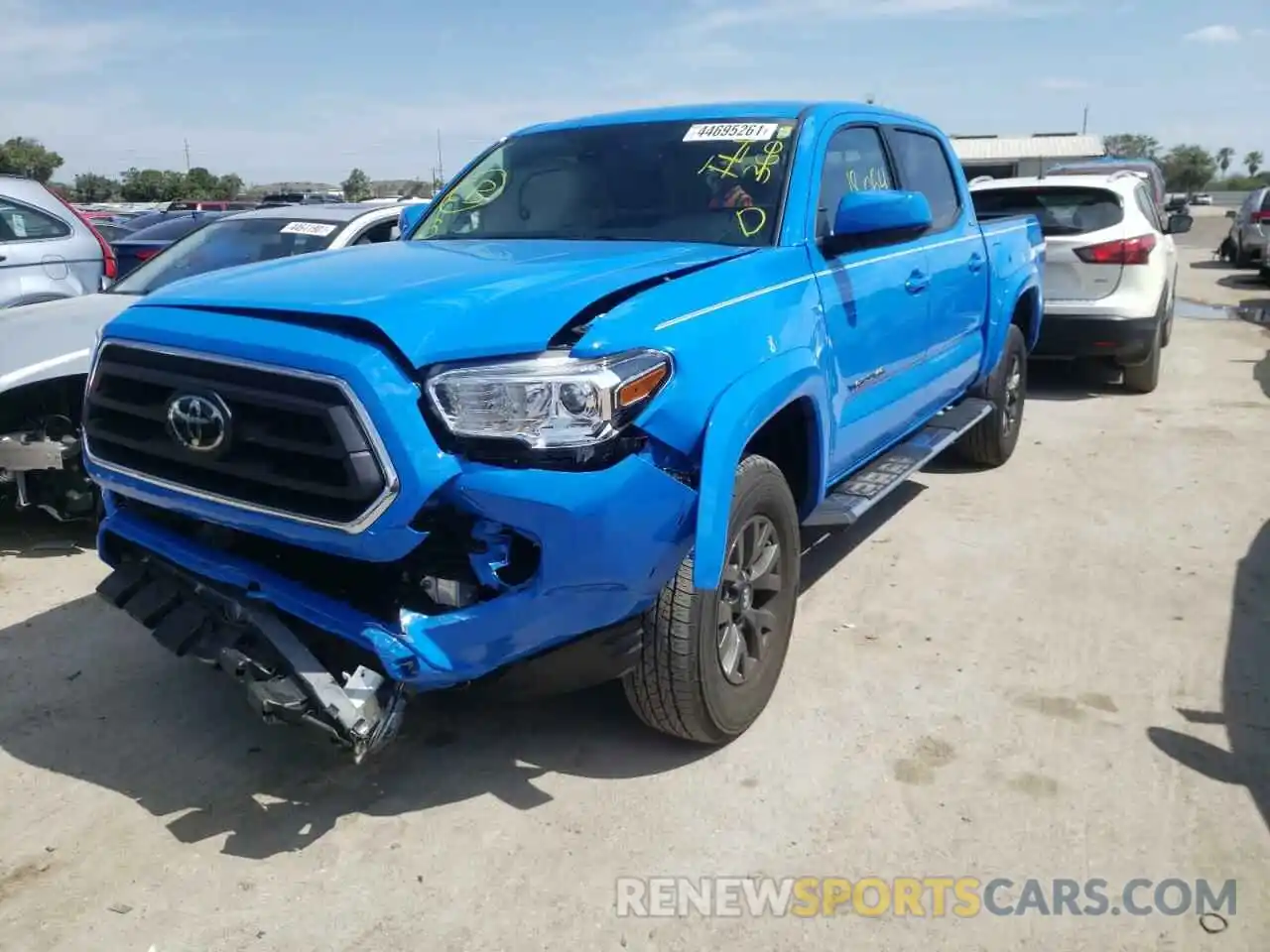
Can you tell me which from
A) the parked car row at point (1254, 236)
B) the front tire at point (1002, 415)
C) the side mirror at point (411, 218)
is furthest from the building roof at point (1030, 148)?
the side mirror at point (411, 218)

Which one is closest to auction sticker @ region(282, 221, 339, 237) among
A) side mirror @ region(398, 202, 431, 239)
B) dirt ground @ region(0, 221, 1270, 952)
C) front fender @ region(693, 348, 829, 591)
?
side mirror @ region(398, 202, 431, 239)

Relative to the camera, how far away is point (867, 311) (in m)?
4.00

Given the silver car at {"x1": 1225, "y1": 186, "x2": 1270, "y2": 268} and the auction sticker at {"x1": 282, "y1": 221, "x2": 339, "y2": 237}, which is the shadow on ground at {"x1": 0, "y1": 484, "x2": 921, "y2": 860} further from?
the silver car at {"x1": 1225, "y1": 186, "x2": 1270, "y2": 268}

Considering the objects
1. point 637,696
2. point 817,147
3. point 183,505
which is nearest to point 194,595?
point 183,505

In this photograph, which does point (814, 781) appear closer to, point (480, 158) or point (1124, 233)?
Answer: point (480, 158)

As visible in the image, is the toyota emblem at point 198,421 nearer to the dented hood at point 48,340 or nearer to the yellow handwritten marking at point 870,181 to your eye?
the dented hood at point 48,340

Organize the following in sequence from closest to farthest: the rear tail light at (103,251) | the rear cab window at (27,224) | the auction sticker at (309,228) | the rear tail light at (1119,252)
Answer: the auction sticker at (309,228) < the rear cab window at (27,224) < the rear tail light at (103,251) < the rear tail light at (1119,252)

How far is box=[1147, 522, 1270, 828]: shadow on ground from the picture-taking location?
3223mm

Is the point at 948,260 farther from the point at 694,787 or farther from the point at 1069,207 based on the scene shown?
the point at 1069,207

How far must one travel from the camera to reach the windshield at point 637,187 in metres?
3.74

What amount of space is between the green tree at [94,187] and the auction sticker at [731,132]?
167 ft

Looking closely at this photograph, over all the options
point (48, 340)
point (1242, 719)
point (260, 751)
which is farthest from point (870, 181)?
point (48, 340)

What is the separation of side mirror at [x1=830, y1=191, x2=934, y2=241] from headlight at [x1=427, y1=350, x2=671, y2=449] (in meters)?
1.46

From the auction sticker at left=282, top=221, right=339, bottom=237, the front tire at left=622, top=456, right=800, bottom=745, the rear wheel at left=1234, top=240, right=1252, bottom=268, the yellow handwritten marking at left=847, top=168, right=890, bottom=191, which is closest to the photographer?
the front tire at left=622, top=456, right=800, bottom=745
